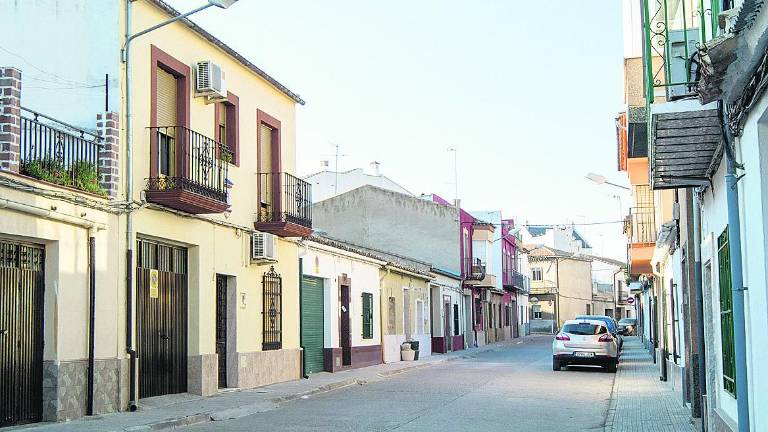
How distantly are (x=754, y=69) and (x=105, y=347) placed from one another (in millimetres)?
10989

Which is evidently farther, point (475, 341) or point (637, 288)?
point (475, 341)

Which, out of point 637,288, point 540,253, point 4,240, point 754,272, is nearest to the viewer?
point 754,272

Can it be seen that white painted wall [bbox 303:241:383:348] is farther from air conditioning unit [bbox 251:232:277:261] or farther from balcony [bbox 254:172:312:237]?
air conditioning unit [bbox 251:232:277:261]

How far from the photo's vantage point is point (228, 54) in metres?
18.8

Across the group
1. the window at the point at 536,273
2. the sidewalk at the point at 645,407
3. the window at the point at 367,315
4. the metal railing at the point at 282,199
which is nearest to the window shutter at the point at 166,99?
the metal railing at the point at 282,199

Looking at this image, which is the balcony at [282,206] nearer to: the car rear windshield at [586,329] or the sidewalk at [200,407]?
the sidewalk at [200,407]

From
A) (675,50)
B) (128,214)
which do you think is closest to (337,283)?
(128,214)

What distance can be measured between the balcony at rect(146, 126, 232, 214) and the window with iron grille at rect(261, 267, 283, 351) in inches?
154

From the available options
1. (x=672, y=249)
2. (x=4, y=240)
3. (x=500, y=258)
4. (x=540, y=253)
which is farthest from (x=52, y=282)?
(x=540, y=253)

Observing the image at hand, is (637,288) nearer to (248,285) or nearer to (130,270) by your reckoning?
(248,285)

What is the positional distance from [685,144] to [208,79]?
1074 centimetres

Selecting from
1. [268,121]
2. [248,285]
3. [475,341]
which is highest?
[268,121]

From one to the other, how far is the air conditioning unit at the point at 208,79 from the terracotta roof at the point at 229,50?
2.16ft

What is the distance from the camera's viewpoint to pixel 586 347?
2611 centimetres
